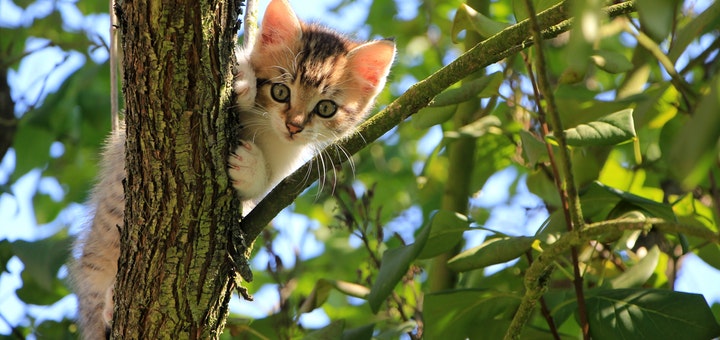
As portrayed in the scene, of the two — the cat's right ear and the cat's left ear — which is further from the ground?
the cat's right ear

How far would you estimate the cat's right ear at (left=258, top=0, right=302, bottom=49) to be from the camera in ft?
9.98

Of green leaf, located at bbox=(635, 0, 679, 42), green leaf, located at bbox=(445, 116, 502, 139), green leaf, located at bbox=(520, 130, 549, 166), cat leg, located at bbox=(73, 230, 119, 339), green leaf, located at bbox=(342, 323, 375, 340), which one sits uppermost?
green leaf, located at bbox=(635, 0, 679, 42)

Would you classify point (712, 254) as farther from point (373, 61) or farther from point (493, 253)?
point (373, 61)

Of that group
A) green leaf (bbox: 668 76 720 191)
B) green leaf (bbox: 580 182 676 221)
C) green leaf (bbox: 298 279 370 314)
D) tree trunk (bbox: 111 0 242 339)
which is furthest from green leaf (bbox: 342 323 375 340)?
green leaf (bbox: 668 76 720 191)

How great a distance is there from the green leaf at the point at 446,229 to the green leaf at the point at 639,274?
0.47 meters

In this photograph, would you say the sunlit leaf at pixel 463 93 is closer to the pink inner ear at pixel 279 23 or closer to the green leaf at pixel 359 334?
the green leaf at pixel 359 334

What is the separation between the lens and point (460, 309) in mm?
2283

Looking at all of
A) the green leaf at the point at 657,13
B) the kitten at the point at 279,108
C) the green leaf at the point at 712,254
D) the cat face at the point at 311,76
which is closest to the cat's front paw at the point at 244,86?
the kitten at the point at 279,108

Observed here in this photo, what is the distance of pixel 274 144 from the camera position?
2.90m

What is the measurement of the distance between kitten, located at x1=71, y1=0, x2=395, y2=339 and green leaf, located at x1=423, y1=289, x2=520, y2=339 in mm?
704

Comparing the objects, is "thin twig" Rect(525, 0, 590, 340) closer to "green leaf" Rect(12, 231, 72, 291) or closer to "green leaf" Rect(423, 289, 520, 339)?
"green leaf" Rect(423, 289, 520, 339)

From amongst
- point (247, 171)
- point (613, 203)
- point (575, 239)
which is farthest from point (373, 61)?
point (575, 239)

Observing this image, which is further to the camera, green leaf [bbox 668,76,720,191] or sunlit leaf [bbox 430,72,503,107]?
sunlit leaf [bbox 430,72,503,107]

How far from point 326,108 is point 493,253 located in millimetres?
1139
